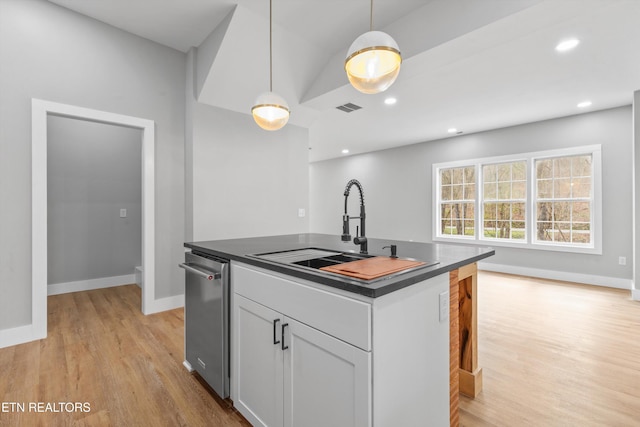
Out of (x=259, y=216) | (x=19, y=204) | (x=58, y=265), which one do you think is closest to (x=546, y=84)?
(x=259, y=216)

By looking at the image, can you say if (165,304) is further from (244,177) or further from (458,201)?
(458,201)

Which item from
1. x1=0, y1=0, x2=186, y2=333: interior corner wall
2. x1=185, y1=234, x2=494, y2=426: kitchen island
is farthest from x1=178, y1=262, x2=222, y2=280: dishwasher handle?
x1=0, y1=0, x2=186, y2=333: interior corner wall

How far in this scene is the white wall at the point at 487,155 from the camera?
4.40m

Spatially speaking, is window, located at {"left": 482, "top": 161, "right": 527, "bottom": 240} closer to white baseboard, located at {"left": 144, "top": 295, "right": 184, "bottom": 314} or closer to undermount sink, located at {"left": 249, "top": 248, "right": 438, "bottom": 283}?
undermount sink, located at {"left": 249, "top": 248, "right": 438, "bottom": 283}

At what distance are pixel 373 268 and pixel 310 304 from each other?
0.30 metres

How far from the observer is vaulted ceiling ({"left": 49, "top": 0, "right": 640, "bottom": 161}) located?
234 centimetres

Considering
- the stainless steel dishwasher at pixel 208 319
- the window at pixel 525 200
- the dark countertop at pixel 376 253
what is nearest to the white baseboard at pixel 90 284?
the stainless steel dishwasher at pixel 208 319

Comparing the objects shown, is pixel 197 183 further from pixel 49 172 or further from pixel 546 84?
pixel 546 84

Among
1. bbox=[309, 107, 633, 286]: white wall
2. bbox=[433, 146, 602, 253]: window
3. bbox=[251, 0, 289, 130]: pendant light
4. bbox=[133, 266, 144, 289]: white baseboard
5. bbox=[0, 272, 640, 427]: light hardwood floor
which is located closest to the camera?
bbox=[0, 272, 640, 427]: light hardwood floor

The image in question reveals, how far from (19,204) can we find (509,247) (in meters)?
6.83

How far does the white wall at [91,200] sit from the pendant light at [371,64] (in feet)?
14.0

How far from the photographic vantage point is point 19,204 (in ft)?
8.89

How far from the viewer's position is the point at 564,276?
16.0 ft

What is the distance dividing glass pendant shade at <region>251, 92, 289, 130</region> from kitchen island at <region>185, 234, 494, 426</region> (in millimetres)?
994
